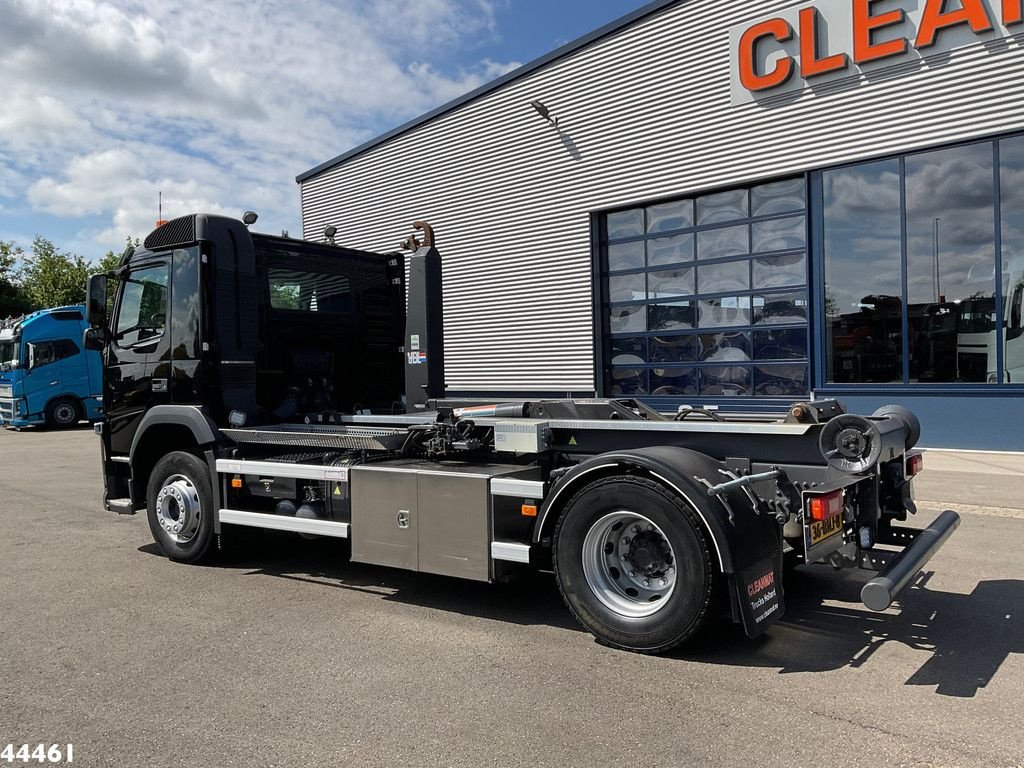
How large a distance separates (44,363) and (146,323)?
62.9ft

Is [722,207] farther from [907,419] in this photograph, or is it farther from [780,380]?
[907,419]

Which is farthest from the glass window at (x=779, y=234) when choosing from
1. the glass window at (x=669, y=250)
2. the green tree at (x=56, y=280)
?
the green tree at (x=56, y=280)

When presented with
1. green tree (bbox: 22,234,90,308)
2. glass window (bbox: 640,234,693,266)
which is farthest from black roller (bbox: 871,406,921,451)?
green tree (bbox: 22,234,90,308)

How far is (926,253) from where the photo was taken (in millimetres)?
12711

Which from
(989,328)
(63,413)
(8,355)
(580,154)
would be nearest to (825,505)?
(989,328)

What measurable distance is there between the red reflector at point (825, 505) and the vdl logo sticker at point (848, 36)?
1049 centimetres

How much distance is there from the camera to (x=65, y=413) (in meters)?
24.0

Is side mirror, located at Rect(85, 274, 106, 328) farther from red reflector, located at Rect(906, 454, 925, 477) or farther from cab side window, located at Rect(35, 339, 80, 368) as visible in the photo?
cab side window, located at Rect(35, 339, 80, 368)

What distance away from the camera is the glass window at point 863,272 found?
13.0 metres

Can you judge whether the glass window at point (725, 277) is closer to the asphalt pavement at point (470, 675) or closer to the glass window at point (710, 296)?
the glass window at point (710, 296)

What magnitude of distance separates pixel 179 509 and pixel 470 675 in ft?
12.3

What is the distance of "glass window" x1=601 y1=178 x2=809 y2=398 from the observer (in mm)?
13961

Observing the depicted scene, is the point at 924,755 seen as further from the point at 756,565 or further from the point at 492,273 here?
the point at 492,273

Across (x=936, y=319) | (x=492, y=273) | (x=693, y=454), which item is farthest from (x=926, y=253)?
(x=693, y=454)
